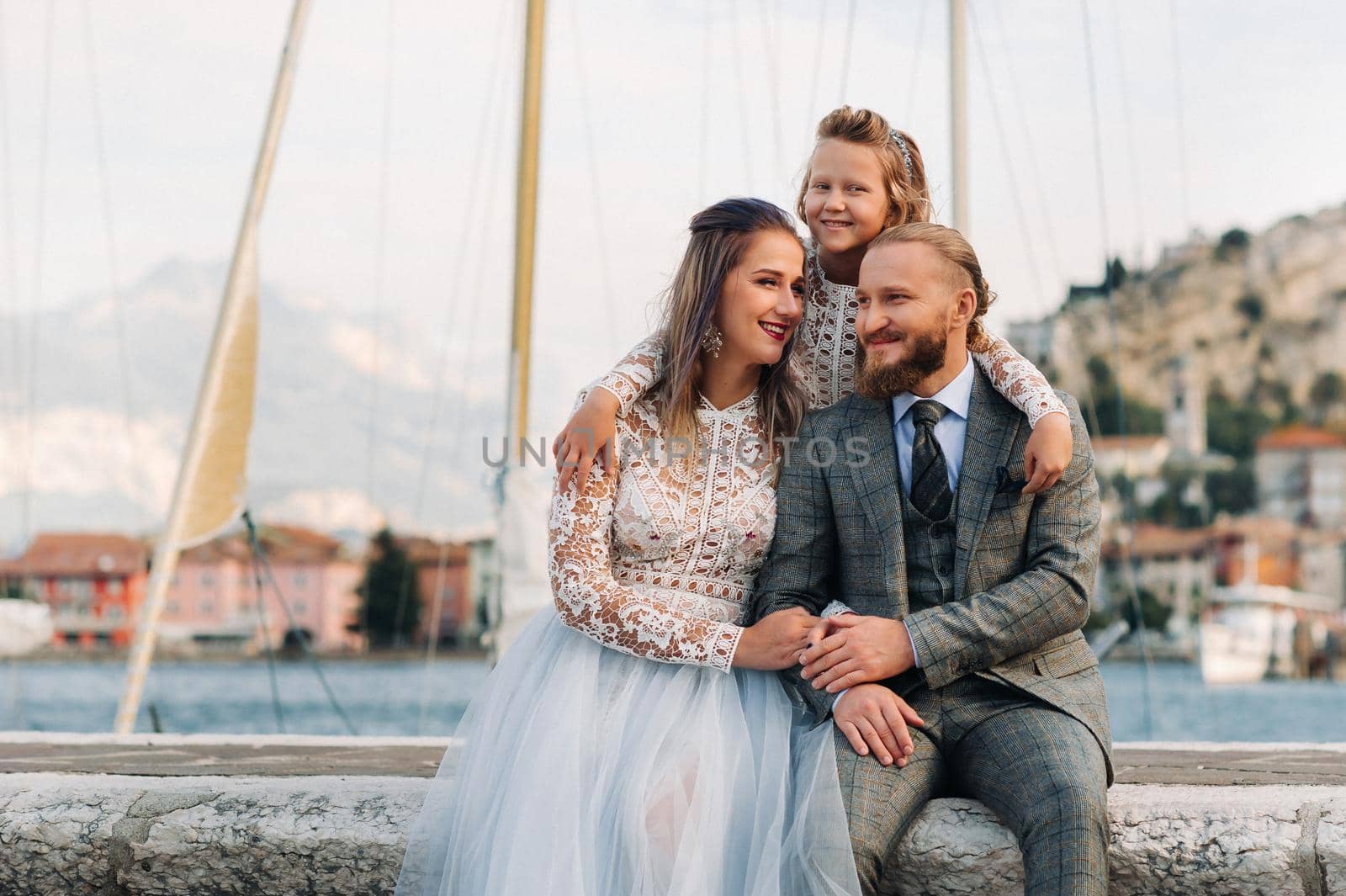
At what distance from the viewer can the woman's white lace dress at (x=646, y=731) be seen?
2.71m

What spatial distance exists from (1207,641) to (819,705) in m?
64.8

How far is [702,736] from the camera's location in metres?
2.85

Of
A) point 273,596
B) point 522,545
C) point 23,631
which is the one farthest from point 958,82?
point 273,596

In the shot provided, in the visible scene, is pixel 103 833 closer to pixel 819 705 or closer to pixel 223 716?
pixel 819 705

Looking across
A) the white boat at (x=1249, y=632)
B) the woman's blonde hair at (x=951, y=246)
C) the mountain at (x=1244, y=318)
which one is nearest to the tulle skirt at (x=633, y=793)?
the woman's blonde hair at (x=951, y=246)

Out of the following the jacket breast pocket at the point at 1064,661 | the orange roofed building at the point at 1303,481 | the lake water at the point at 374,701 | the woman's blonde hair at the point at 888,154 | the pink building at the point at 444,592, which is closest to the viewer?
the jacket breast pocket at the point at 1064,661

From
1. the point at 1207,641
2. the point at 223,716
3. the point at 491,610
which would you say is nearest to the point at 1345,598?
the point at 1207,641

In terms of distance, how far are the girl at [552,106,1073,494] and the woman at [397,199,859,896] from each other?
0.09 meters

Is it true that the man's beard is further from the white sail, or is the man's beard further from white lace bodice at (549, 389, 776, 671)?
the white sail

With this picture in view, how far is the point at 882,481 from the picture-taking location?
306 centimetres

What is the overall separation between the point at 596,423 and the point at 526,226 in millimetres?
6941

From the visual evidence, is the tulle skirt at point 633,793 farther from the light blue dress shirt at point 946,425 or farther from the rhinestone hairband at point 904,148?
the rhinestone hairband at point 904,148

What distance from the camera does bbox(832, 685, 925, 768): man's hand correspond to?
2824mm

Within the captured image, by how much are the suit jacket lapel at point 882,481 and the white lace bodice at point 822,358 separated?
264 mm
